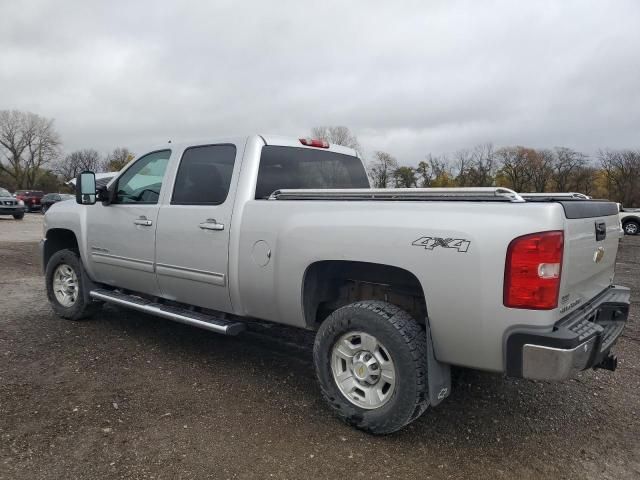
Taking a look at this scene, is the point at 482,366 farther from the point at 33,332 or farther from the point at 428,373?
the point at 33,332

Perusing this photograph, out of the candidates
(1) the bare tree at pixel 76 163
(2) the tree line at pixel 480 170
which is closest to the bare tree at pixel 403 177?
(2) the tree line at pixel 480 170

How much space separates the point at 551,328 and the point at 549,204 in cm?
64

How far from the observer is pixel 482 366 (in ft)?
9.40

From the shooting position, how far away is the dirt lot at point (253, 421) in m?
2.88

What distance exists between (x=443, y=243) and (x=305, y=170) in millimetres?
1940

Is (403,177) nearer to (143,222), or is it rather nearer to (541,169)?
(541,169)

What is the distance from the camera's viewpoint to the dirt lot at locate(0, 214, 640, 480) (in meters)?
2.88

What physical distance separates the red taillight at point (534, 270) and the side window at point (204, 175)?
2.24 metres

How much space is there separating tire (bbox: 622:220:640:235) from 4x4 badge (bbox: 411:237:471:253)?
1082 inches

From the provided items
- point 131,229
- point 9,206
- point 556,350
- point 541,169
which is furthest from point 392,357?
point 541,169

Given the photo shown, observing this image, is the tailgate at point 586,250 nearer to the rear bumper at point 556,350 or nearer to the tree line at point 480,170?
the rear bumper at point 556,350

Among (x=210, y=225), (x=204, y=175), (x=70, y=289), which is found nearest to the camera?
(x=210, y=225)

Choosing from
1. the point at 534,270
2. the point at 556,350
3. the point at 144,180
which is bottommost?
the point at 556,350

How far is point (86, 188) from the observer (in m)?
4.99
